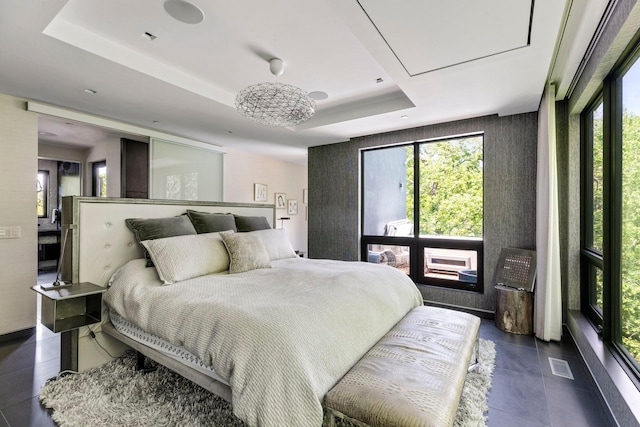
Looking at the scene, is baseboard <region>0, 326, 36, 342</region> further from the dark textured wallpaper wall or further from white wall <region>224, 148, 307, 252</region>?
the dark textured wallpaper wall

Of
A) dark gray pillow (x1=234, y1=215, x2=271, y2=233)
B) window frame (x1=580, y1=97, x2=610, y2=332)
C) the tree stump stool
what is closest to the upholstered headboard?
dark gray pillow (x1=234, y1=215, x2=271, y2=233)

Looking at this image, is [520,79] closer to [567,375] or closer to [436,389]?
[567,375]

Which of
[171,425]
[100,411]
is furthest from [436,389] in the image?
[100,411]

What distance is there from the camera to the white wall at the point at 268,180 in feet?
17.9

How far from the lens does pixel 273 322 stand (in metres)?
1.47

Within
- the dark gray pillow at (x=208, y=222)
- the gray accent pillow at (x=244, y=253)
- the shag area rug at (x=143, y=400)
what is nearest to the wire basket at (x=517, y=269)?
the shag area rug at (x=143, y=400)

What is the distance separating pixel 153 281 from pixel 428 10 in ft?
8.60

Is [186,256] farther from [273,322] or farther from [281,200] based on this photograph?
[281,200]

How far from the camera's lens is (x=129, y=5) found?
192 cm

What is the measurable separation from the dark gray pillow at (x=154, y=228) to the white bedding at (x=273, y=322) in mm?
269

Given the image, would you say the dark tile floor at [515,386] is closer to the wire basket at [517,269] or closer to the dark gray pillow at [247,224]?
the wire basket at [517,269]

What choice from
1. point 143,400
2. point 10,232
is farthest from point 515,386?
point 10,232

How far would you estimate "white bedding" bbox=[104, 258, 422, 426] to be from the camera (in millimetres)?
1296

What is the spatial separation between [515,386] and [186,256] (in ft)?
8.61
